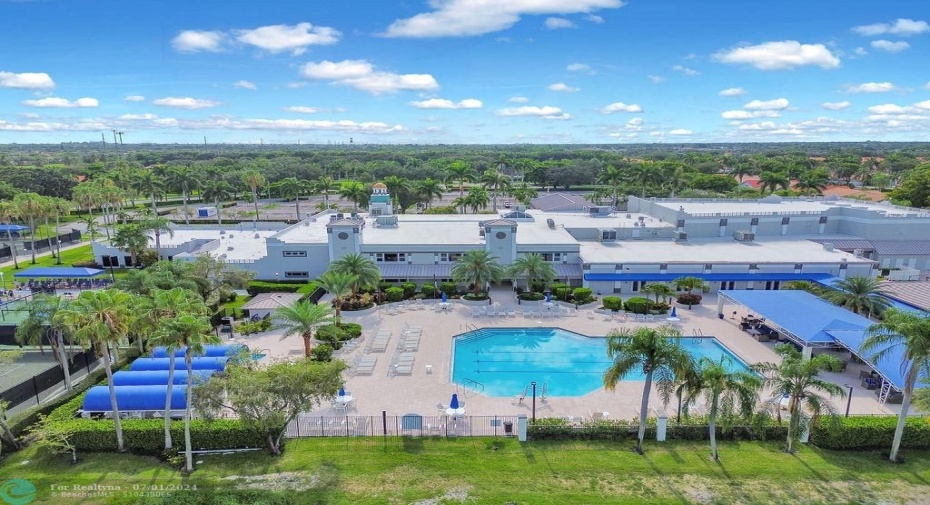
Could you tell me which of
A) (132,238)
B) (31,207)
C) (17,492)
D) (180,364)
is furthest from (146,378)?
(31,207)

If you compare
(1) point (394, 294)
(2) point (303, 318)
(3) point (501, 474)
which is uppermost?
(2) point (303, 318)

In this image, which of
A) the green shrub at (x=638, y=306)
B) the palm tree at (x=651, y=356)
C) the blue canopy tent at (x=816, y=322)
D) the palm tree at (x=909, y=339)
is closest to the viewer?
the palm tree at (x=909, y=339)

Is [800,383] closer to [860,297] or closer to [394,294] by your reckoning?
[860,297]

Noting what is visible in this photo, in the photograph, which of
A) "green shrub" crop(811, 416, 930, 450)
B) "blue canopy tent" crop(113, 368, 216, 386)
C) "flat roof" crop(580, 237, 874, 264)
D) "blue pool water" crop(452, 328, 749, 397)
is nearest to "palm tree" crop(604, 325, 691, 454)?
"blue pool water" crop(452, 328, 749, 397)

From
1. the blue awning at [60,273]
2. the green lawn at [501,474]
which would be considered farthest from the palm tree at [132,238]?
the green lawn at [501,474]

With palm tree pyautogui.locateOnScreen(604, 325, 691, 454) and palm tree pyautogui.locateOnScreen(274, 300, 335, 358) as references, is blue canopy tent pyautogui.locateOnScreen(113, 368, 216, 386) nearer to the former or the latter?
palm tree pyautogui.locateOnScreen(274, 300, 335, 358)

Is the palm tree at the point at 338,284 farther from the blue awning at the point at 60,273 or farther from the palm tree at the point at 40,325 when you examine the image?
the blue awning at the point at 60,273
